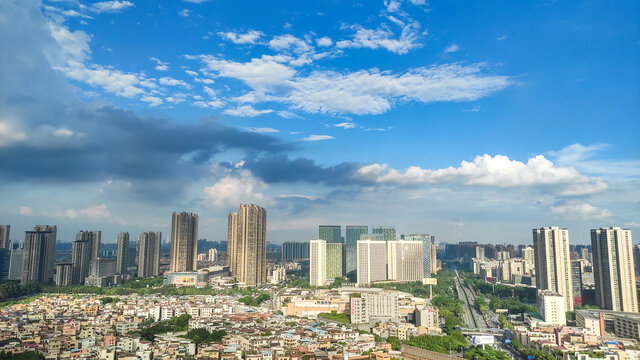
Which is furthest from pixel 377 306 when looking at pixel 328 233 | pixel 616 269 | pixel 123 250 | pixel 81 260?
pixel 123 250

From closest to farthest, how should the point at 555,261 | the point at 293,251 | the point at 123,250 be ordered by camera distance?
the point at 555,261 → the point at 123,250 → the point at 293,251

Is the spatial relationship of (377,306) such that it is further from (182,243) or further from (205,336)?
(182,243)

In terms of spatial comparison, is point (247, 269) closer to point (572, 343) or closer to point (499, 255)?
point (572, 343)

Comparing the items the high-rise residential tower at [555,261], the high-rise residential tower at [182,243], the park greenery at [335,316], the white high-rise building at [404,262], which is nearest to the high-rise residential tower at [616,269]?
the high-rise residential tower at [555,261]

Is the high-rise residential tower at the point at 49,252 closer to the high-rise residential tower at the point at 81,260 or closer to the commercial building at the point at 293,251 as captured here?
the high-rise residential tower at the point at 81,260

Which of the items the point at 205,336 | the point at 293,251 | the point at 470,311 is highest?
the point at 293,251

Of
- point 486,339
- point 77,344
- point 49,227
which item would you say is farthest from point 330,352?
point 49,227

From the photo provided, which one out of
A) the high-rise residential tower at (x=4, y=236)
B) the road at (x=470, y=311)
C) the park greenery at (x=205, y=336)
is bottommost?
the road at (x=470, y=311)
